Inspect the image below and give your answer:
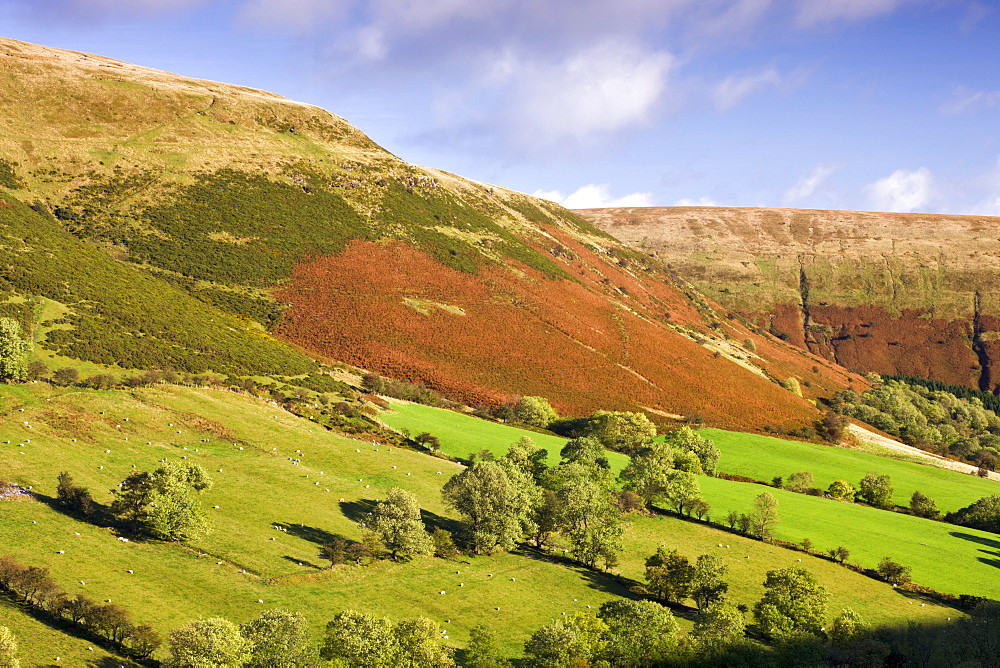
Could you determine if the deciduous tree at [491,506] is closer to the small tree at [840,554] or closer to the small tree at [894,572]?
the small tree at [840,554]

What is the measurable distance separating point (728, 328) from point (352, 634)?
169 metres

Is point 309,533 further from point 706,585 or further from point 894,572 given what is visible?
point 894,572

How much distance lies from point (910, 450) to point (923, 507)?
4298 cm

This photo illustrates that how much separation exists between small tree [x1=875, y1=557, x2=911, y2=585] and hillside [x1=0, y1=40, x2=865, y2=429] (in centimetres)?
5396

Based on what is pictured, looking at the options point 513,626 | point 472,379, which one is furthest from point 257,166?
point 513,626

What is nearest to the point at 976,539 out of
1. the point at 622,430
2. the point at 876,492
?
the point at 876,492

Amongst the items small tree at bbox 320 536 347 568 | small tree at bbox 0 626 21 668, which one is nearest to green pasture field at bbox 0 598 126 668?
small tree at bbox 0 626 21 668

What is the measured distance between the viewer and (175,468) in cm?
5006

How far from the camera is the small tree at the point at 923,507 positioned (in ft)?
278

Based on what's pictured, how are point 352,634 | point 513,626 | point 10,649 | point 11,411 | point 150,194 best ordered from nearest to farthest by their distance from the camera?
1. point 10,649
2. point 352,634
3. point 513,626
4. point 11,411
5. point 150,194

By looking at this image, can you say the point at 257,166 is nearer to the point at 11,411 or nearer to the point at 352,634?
the point at 11,411

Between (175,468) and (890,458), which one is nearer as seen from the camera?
(175,468)

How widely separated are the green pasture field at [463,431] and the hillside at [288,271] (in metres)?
13.7

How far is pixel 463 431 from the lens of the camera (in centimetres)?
9062
